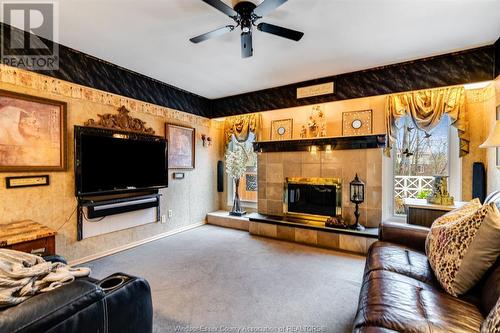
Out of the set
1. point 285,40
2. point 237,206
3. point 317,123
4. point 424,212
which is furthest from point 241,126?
point 424,212

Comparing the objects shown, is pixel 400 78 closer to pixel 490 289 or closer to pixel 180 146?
pixel 490 289

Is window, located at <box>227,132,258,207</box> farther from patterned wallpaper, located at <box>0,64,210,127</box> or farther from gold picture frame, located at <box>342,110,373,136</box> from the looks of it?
gold picture frame, located at <box>342,110,373,136</box>

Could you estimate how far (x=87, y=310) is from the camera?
38.6 inches

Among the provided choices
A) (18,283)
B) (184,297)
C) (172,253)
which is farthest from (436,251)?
(172,253)

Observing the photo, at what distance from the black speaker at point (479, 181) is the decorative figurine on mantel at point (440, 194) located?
0.56m

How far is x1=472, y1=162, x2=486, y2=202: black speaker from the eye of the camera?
304cm

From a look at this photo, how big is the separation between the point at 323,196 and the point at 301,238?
816 millimetres

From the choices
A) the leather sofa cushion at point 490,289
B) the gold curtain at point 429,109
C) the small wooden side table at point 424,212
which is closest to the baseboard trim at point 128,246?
the small wooden side table at point 424,212

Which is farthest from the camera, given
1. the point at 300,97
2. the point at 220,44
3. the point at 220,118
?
the point at 220,118

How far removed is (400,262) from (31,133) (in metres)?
3.86

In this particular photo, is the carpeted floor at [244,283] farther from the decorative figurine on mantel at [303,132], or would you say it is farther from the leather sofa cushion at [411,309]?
the decorative figurine on mantel at [303,132]

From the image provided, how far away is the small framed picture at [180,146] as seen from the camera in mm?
4254

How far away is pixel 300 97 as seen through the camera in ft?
13.6

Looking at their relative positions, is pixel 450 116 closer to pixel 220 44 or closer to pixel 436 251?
pixel 436 251
